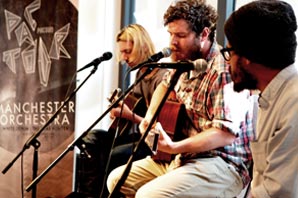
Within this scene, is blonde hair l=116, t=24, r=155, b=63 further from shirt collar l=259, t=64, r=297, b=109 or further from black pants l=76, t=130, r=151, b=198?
shirt collar l=259, t=64, r=297, b=109

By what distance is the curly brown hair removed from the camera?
2.13m

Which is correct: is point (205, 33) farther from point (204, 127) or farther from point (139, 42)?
point (139, 42)

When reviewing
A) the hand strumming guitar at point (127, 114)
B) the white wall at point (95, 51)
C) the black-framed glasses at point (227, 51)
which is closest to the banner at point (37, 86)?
the white wall at point (95, 51)

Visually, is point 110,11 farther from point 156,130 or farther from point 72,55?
point 156,130

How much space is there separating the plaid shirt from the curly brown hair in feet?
0.43

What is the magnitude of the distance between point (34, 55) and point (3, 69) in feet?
0.96

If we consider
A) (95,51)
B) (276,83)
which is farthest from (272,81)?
(95,51)

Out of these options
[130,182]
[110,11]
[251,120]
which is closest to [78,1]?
[110,11]

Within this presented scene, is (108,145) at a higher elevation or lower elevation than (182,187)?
lower

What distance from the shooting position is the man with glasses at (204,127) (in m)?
1.92

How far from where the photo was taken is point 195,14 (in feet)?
7.02

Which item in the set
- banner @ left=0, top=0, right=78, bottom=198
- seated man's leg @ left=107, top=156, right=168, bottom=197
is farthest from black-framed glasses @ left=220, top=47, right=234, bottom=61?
banner @ left=0, top=0, right=78, bottom=198

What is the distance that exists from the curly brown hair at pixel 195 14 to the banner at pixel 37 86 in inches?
54.6

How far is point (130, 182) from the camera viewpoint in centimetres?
228
